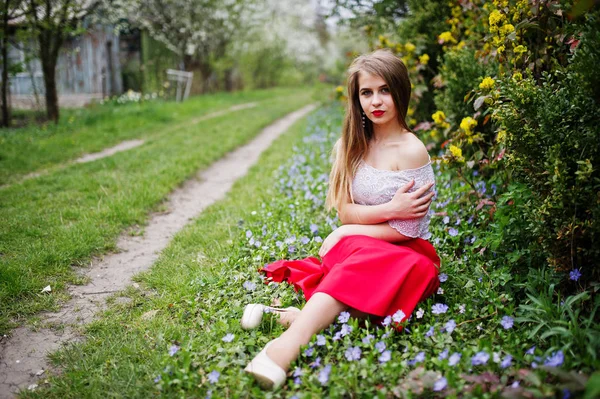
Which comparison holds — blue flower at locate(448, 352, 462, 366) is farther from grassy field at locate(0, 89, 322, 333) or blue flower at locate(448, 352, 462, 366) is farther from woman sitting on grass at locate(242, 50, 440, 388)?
grassy field at locate(0, 89, 322, 333)

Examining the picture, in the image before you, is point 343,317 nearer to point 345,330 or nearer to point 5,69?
point 345,330

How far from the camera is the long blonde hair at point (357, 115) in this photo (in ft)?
8.70

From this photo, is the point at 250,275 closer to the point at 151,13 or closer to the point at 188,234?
the point at 188,234

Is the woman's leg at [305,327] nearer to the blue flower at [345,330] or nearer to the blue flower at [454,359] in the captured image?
the blue flower at [345,330]

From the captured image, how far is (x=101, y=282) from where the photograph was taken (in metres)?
3.36

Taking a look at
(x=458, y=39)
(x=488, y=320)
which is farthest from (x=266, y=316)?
(x=458, y=39)

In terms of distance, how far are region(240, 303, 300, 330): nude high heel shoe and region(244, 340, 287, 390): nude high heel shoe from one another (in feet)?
1.30

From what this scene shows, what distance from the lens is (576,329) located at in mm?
2016

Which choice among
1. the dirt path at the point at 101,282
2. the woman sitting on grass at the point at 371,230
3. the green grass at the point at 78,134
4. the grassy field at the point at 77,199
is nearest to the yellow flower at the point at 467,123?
the woman sitting on grass at the point at 371,230

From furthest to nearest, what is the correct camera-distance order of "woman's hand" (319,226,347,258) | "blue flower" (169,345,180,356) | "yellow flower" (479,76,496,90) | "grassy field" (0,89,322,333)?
"grassy field" (0,89,322,333) < "yellow flower" (479,76,496,90) < "woman's hand" (319,226,347,258) < "blue flower" (169,345,180,356)

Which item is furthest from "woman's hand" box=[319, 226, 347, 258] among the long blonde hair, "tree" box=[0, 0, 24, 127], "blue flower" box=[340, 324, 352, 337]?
"tree" box=[0, 0, 24, 127]

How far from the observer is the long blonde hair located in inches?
104

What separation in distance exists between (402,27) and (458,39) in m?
0.93

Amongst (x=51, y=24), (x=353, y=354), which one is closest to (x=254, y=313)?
(x=353, y=354)
